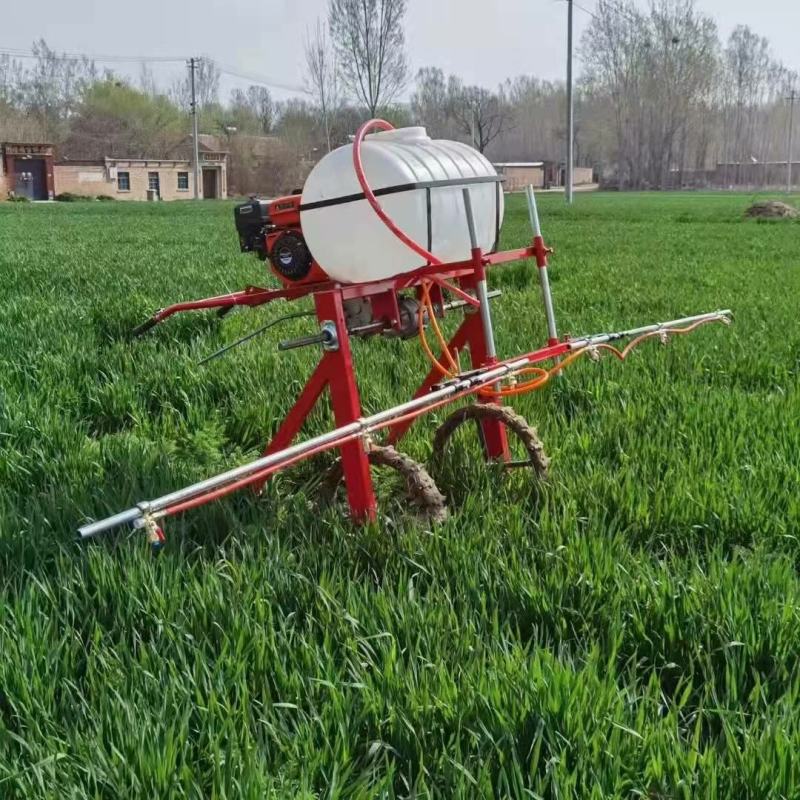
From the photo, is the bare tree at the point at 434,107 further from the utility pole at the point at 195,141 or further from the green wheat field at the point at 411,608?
the green wheat field at the point at 411,608

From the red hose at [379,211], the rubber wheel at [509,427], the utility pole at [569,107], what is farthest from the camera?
the utility pole at [569,107]

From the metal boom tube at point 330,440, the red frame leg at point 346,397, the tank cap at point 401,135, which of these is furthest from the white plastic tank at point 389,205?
the metal boom tube at point 330,440

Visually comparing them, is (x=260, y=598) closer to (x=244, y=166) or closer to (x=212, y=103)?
(x=244, y=166)

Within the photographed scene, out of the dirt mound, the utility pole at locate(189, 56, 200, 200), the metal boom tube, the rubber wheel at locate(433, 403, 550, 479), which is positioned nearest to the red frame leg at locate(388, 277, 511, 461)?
the rubber wheel at locate(433, 403, 550, 479)

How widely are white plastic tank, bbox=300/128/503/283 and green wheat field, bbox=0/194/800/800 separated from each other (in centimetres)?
79

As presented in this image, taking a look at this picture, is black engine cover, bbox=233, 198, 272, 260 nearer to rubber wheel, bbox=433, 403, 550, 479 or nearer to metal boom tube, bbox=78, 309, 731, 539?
metal boom tube, bbox=78, 309, 731, 539

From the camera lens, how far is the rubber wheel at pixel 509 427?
9.63 ft

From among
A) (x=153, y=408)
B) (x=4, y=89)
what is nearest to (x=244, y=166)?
(x=4, y=89)

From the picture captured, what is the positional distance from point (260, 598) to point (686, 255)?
11.4m

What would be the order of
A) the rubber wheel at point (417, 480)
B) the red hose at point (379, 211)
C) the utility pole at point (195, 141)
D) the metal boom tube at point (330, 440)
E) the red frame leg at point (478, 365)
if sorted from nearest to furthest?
the metal boom tube at point (330, 440) < the red hose at point (379, 211) < the rubber wheel at point (417, 480) < the red frame leg at point (478, 365) < the utility pole at point (195, 141)

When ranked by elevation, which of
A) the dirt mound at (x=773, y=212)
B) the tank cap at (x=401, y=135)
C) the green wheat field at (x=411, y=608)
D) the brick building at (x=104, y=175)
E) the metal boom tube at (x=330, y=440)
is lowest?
the green wheat field at (x=411, y=608)

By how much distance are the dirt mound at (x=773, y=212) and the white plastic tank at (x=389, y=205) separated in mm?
24159

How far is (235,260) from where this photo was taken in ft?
37.5

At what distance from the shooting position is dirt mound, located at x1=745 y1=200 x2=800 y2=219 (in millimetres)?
24531
